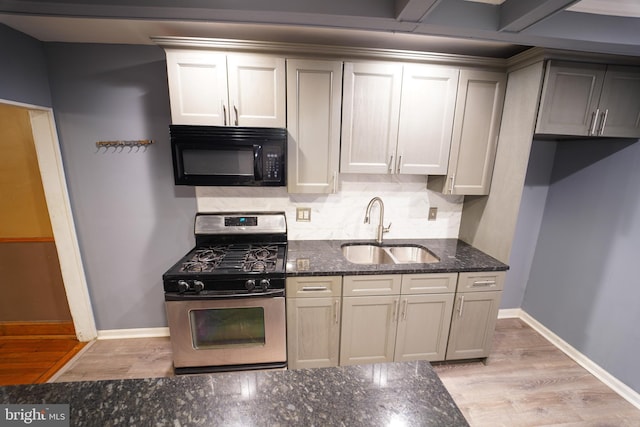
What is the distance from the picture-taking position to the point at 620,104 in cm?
178

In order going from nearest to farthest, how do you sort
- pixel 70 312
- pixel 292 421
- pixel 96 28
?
pixel 292 421, pixel 96 28, pixel 70 312

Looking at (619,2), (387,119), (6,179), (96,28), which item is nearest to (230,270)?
(387,119)

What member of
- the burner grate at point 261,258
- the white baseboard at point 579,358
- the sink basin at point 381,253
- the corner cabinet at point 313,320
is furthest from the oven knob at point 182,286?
the white baseboard at point 579,358

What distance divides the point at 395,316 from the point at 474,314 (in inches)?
25.1

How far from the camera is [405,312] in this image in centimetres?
192

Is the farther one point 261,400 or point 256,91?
point 256,91

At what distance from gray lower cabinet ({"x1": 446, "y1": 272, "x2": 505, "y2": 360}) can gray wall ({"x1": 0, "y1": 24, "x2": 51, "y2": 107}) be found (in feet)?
10.8

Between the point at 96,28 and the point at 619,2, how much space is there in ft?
10.1

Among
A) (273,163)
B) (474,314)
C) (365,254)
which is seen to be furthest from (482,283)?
(273,163)

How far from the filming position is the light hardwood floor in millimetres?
1752

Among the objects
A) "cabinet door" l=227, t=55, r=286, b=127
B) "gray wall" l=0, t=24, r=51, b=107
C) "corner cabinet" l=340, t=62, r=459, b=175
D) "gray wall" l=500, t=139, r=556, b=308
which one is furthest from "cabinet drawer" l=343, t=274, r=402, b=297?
"gray wall" l=0, t=24, r=51, b=107

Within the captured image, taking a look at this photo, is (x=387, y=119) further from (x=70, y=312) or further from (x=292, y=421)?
(x=70, y=312)

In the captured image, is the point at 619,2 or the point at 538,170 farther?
the point at 538,170

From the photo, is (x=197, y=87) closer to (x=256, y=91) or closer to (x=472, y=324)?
(x=256, y=91)
